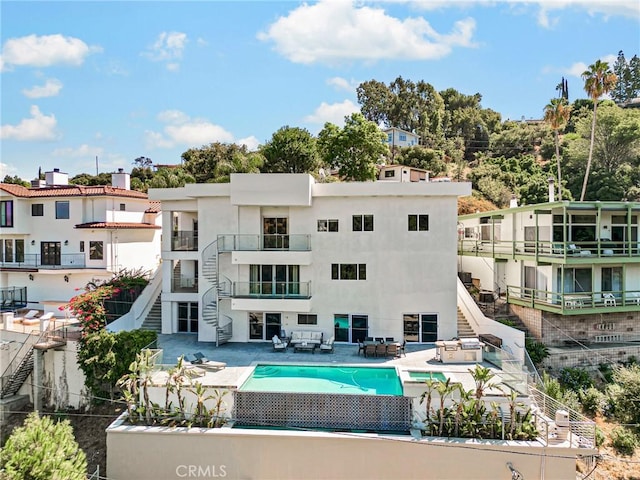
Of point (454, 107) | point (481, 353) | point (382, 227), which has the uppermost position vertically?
point (454, 107)

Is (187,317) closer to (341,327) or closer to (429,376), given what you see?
(341,327)

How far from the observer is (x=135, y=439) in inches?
592

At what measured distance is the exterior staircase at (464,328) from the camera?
73.5 feet

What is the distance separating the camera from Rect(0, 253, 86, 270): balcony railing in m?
29.0

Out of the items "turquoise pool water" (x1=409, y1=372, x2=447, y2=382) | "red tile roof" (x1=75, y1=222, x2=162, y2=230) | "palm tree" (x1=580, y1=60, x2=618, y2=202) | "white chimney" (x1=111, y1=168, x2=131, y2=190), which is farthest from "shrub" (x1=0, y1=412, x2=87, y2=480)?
"palm tree" (x1=580, y1=60, x2=618, y2=202)

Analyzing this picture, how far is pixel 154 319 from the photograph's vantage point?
83.1 feet

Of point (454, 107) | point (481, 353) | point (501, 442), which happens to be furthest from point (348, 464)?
point (454, 107)

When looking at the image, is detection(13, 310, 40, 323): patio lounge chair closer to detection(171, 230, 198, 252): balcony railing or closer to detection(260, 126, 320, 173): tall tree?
detection(171, 230, 198, 252): balcony railing

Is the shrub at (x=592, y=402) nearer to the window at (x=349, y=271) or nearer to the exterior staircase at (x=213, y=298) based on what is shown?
the window at (x=349, y=271)

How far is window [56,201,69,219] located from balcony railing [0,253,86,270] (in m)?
2.67

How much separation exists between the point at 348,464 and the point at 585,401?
1107cm

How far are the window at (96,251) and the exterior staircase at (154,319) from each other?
5.92 m

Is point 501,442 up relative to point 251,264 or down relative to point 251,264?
down

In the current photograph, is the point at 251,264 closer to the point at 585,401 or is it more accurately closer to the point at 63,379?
the point at 63,379
